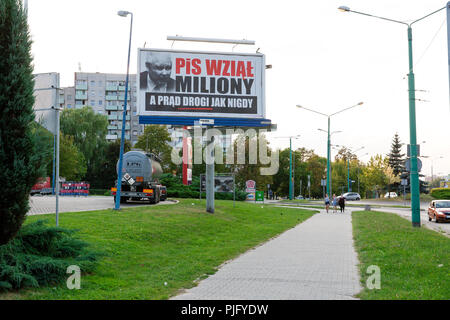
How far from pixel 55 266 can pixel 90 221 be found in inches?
277

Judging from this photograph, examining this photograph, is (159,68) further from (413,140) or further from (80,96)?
(80,96)

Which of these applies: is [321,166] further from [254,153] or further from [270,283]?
[270,283]

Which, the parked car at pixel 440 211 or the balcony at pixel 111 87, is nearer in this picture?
the parked car at pixel 440 211

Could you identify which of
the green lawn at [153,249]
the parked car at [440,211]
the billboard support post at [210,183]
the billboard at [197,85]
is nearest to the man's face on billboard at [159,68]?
the billboard at [197,85]

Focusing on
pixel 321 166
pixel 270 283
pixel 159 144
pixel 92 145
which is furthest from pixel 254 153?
pixel 270 283

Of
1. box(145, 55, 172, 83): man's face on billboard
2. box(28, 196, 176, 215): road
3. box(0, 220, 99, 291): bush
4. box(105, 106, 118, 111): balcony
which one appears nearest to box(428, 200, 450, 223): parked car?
box(28, 196, 176, 215): road

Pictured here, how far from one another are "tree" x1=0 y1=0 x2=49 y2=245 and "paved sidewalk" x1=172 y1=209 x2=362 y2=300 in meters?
2.76

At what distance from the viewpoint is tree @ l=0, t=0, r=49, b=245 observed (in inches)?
276

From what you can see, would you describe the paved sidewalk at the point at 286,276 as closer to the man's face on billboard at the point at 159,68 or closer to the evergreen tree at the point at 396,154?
the man's face on billboard at the point at 159,68

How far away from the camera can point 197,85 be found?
78.1 ft

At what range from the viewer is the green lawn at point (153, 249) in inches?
287

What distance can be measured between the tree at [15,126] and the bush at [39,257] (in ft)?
1.30
